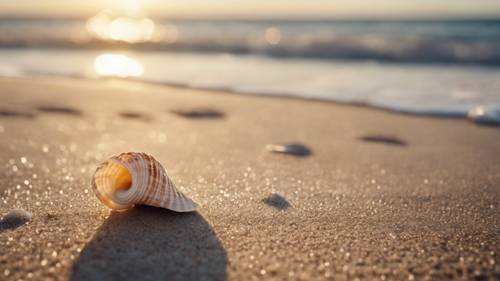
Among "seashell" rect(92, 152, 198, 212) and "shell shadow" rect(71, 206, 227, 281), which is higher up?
"seashell" rect(92, 152, 198, 212)

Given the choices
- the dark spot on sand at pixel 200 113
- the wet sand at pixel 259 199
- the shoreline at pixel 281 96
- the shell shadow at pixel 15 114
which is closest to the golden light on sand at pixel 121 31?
the shoreline at pixel 281 96

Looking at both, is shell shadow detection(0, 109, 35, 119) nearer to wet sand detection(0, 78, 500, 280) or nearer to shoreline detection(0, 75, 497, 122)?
wet sand detection(0, 78, 500, 280)

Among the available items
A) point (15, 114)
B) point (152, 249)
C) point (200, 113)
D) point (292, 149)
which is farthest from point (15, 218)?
point (200, 113)

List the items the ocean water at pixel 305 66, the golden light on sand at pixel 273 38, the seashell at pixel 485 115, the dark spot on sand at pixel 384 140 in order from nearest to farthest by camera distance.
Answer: the dark spot on sand at pixel 384 140, the seashell at pixel 485 115, the ocean water at pixel 305 66, the golden light on sand at pixel 273 38

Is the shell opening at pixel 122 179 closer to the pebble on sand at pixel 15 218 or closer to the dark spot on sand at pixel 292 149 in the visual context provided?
the pebble on sand at pixel 15 218

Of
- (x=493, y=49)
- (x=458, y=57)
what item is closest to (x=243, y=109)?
(x=458, y=57)

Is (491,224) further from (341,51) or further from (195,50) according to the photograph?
(195,50)

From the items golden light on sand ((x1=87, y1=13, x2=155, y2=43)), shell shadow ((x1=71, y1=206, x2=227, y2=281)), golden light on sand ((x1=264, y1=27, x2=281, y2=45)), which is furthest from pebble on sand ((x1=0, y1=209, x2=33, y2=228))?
golden light on sand ((x1=87, y1=13, x2=155, y2=43))

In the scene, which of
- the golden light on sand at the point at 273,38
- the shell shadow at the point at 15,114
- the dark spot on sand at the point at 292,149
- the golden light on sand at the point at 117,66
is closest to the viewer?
the dark spot on sand at the point at 292,149
